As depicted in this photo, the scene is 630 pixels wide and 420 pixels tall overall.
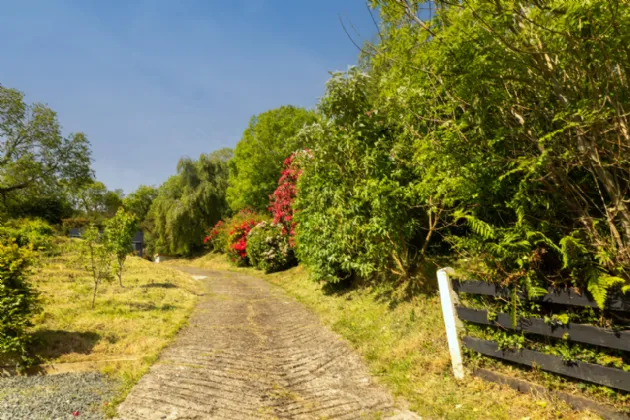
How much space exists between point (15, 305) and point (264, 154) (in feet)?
78.5

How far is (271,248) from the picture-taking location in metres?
18.6

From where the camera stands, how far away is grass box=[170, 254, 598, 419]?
3377mm

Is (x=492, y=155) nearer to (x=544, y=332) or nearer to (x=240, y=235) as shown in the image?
(x=544, y=332)

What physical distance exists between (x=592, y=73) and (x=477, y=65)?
0.91m

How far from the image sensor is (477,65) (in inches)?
127

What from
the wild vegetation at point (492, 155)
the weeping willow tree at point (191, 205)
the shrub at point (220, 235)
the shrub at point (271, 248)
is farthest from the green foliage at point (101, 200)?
the wild vegetation at point (492, 155)

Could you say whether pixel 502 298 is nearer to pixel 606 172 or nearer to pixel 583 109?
pixel 606 172

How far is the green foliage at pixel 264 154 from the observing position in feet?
91.8

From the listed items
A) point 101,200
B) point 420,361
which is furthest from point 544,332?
Result: point 101,200

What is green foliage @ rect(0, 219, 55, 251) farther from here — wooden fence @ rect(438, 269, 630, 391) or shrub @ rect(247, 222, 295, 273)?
wooden fence @ rect(438, 269, 630, 391)

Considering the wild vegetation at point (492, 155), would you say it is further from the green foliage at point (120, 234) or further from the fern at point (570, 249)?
the green foliage at point (120, 234)

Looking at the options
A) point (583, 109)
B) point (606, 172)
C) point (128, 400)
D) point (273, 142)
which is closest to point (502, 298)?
point (606, 172)

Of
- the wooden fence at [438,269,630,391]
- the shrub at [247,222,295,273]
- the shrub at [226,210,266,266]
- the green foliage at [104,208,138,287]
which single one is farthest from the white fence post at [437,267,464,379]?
the shrub at [226,210,266,266]

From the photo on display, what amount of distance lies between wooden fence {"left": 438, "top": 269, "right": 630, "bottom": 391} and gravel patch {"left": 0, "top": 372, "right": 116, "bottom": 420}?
4254 mm
